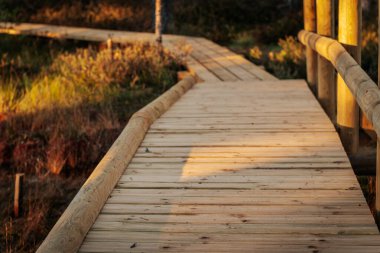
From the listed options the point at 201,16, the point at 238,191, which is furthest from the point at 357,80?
the point at 201,16

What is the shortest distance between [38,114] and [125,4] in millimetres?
11403

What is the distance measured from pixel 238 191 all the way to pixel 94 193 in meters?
0.90

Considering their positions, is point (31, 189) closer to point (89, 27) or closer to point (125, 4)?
point (89, 27)

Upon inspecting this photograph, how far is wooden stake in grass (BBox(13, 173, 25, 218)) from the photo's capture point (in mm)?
5414

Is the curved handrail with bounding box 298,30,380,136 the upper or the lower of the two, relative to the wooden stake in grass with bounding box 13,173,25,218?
upper

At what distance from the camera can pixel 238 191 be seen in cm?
381

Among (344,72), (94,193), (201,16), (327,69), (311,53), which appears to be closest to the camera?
(94,193)

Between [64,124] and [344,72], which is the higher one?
[344,72]

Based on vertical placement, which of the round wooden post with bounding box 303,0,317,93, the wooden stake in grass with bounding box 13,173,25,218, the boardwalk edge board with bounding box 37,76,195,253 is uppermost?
the round wooden post with bounding box 303,0,317,93

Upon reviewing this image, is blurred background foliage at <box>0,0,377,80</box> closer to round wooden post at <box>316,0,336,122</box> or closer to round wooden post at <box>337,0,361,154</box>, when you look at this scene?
round wooden post at <box>316,0,336,122</box>

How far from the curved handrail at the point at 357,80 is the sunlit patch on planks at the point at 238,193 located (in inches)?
22.0

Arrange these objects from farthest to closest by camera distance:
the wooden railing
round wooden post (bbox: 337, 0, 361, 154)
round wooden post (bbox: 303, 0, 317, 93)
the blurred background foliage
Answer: the blurred background foliage < round wooden post (bbox: 303, 0, 317, 93) < round wooden post (bbox: 337, 0, 361, 154) < the wooden railing

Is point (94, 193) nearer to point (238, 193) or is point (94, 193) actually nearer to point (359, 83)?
point (238, 193)

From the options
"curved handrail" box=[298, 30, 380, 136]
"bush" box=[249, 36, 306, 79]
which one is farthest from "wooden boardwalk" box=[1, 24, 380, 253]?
"bush" box=[249, 36, 306, 79]
